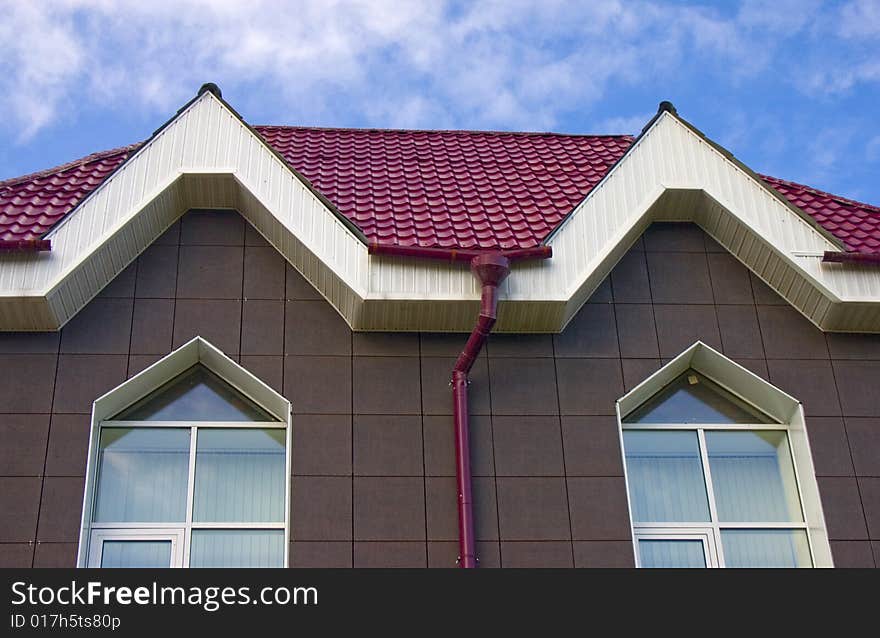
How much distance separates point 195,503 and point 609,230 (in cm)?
413

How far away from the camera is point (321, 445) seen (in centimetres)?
912

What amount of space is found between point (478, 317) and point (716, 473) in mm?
2377

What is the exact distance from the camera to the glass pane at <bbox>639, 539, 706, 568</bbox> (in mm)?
9141

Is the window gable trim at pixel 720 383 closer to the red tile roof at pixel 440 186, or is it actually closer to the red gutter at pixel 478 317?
the red gutter at pixel 478 317

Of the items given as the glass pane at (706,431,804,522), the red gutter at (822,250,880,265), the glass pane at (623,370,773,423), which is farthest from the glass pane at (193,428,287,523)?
the red gutter at (822,250,880,265)

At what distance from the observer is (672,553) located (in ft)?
30.2

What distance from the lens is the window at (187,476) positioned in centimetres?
895

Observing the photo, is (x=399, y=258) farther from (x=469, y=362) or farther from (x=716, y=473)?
(x=716, y=473)

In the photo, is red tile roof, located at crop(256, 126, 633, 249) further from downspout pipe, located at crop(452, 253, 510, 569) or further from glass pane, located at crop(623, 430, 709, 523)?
glass pane, located at crop(623, 430, 709, 523)

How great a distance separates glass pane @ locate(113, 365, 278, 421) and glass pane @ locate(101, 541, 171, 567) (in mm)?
1083

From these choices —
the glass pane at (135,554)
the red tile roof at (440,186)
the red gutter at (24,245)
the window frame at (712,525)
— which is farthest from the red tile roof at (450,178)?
the glass pane at (135,554)

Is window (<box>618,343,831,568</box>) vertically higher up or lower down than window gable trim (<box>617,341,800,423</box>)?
lower down

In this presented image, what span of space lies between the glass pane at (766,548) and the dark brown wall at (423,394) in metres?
0.37
